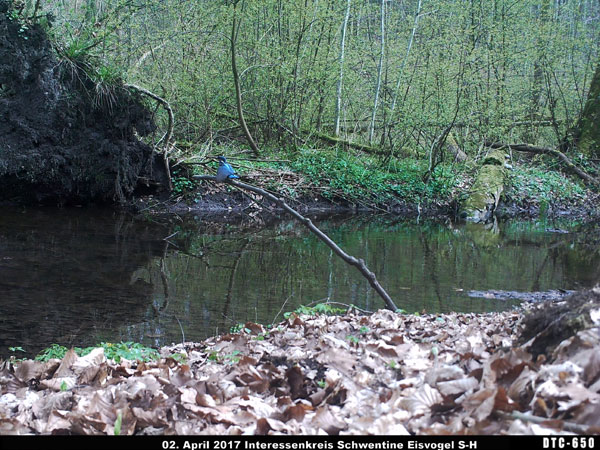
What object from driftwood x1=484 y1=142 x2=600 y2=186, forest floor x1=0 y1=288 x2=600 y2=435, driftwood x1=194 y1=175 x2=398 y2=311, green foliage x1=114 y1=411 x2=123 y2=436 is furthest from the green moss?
green foliage x1=114 y1=411 x2=123 y2=436

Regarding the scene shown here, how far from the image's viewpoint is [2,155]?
11727 millimetres

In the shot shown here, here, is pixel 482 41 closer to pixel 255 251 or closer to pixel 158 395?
pixel 255 251

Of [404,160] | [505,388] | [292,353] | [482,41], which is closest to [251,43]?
[404,160]

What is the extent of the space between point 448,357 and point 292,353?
953mm

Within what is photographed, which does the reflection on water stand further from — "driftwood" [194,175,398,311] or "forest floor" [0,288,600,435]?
"forest floor" [0,288,600,435]

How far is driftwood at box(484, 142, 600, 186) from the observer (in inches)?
712

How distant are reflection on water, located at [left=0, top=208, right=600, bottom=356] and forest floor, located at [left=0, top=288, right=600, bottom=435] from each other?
1976 mm

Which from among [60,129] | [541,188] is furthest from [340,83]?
[60,129]

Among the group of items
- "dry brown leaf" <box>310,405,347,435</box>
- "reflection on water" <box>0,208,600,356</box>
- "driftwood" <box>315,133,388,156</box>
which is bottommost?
"reflection on water" <box>0,208,600,356</box>

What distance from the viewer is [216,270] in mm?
8352

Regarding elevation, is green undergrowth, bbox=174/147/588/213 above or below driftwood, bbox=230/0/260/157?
below

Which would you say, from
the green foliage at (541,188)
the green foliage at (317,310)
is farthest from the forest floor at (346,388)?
the green foliage at (541,188)

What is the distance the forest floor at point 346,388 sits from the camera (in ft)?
6.86

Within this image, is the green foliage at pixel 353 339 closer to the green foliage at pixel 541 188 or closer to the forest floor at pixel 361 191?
the forest floor at pixel 361 191
